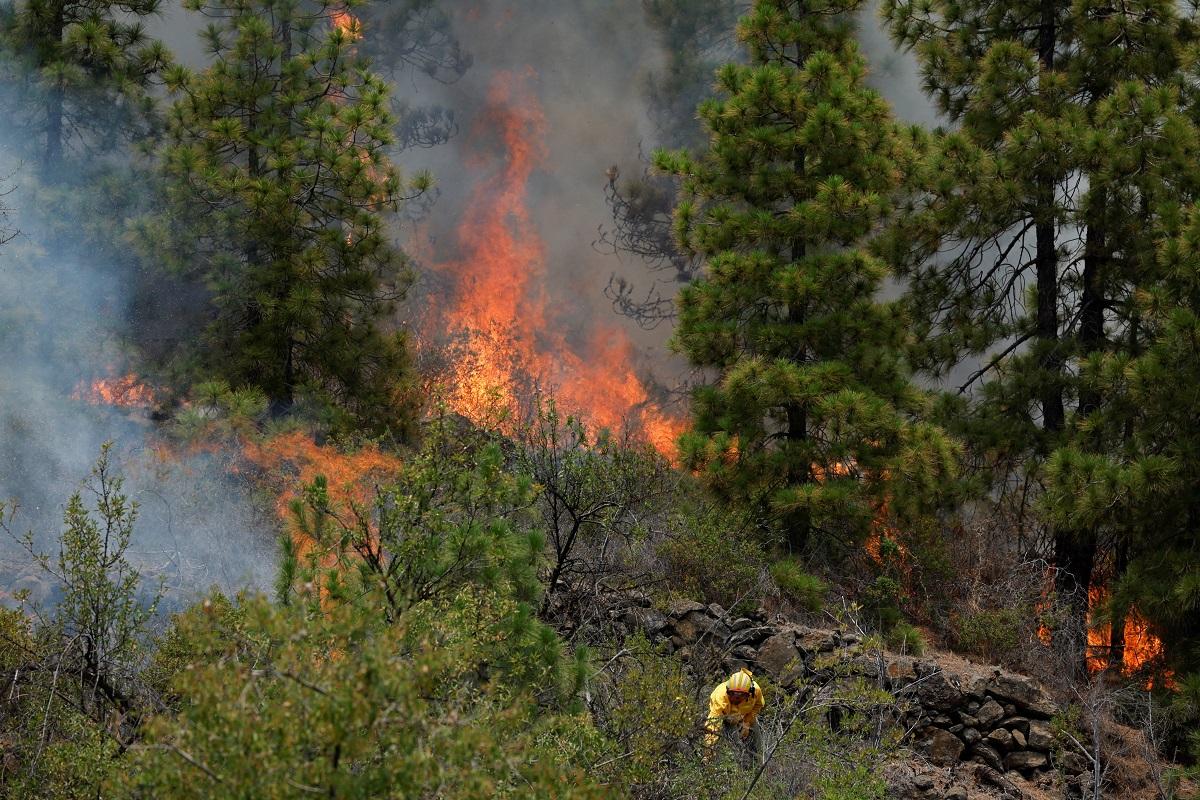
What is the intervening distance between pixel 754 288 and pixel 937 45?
470 centimetres

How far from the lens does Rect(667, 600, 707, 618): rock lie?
11125 mm

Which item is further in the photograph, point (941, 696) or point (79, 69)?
point (79, 69)

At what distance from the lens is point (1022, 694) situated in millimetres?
10133

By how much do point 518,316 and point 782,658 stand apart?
18105 millimetres

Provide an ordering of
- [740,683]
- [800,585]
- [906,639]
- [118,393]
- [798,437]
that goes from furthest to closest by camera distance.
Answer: [118,393] → [798,437] → [800,585] → [906,639] → [740,683]

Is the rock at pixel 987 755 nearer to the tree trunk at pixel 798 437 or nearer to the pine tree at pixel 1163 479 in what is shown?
the pine tree at pixel 1163 479

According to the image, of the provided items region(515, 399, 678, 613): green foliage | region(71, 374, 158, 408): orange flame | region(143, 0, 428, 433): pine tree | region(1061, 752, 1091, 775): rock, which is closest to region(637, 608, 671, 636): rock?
region(515, 399, 678, 613): green foliage

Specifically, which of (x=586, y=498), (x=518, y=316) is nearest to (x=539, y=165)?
(x=518, y=316)

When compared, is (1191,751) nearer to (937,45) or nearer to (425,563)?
(425,563)

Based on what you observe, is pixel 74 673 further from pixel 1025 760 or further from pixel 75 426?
pixel 75 426

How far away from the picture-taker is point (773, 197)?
48.0ft

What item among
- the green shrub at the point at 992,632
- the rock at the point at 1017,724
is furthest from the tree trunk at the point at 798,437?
the rock at the point at 1017,724

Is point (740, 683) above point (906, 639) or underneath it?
underneath

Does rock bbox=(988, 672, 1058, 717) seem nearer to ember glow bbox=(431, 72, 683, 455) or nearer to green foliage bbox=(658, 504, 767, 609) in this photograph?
green foliage bbox=(658, 504, 767, 609)
